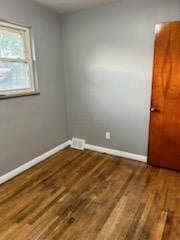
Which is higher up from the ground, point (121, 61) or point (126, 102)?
point (121, 61)

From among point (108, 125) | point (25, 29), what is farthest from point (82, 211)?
point (25, 29)

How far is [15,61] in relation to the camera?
272 centimetres

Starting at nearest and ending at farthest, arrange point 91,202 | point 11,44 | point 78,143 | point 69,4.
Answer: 1. point 91,202
2. point 11,44
3. point 69,4
4. point 78,143

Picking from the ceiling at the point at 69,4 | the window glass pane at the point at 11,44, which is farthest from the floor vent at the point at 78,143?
the ceiling at the point at 69,4

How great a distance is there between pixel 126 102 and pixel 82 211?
5.92 ft

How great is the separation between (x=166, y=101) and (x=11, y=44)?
92.5 inches

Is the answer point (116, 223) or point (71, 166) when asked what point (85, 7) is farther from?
point (116, 223)

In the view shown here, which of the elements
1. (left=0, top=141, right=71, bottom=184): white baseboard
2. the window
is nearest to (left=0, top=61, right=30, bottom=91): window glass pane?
the window

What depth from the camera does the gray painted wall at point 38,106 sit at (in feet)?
8.55

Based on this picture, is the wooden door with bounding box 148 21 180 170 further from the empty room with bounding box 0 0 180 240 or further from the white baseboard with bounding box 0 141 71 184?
the white baseboard with bounding box 0 141 71 184

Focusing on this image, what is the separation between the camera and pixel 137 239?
1.71 meters

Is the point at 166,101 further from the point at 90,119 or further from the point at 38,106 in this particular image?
the point at 38,106

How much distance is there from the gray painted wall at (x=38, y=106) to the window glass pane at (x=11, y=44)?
19 cm

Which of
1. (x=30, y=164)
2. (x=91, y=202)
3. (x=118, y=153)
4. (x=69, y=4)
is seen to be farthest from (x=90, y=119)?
(x=69, y=4)
